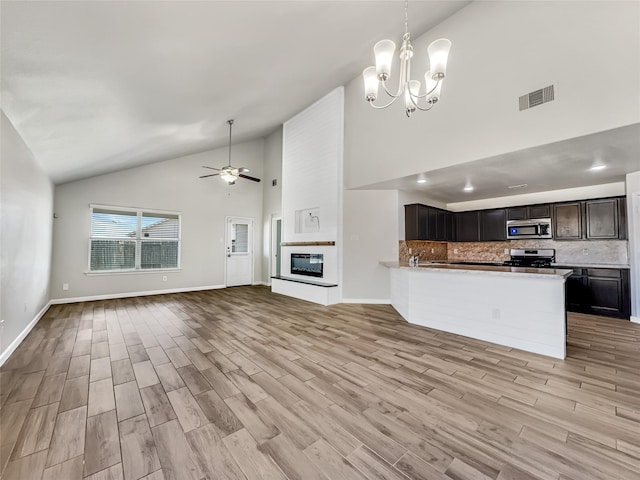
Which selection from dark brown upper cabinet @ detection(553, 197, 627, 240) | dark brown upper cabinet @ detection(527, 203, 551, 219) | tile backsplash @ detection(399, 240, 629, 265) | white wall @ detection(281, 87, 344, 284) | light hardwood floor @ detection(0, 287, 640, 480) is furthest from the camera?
white wall @ detection(281, 87, 344, 284)

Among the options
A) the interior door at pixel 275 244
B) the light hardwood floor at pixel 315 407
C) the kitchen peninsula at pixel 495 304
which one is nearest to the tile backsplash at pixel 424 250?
the kitchen peninsula at pixel 495 304

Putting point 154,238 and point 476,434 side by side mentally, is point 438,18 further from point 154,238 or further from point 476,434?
point 154,238

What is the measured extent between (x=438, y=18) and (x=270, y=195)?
5799mm

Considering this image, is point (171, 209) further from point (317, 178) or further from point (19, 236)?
point (317, 178)

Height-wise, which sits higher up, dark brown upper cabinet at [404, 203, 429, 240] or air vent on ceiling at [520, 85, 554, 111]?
air vent on ceiling at [520, 85, 554, 111]

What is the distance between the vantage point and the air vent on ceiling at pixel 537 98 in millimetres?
2990

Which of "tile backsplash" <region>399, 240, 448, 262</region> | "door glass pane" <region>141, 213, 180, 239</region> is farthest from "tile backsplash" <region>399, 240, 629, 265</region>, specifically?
"door glass pane" <region>141, 213, 180, 239</region>

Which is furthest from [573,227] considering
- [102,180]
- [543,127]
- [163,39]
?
[102,180]

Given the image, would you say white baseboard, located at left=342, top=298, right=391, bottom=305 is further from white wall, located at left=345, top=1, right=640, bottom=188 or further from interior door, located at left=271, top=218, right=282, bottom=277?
interior door, located at left=271, top=218, right=282, bottom=277

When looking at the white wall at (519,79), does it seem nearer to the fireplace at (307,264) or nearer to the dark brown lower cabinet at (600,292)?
the fireplace at (307,264)

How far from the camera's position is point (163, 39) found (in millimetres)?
2295

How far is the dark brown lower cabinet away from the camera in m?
4.44

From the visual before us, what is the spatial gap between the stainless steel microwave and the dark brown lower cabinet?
3.07 ft

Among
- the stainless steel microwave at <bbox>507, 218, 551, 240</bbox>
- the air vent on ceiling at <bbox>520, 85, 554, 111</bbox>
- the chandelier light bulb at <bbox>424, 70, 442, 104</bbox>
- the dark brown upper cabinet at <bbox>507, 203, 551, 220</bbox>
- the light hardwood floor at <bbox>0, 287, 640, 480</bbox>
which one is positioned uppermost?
the air vent on ceiling at <bbox>520, 85, 554, 111</bbox>
